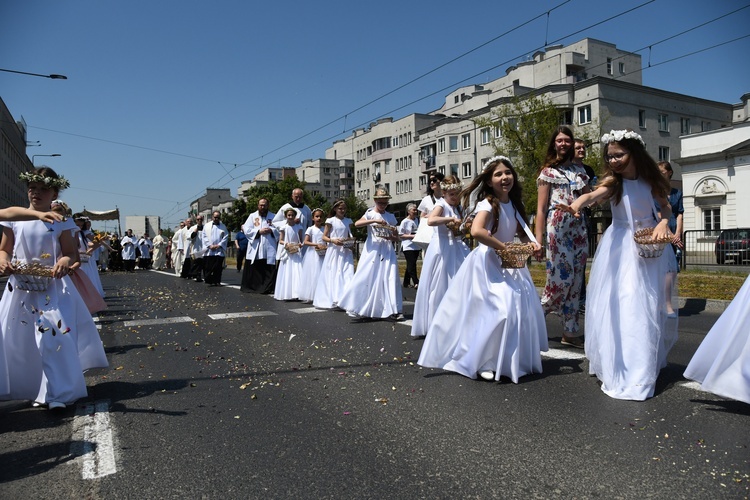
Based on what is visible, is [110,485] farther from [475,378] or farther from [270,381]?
[475,378]

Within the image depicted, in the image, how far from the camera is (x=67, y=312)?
5.29m

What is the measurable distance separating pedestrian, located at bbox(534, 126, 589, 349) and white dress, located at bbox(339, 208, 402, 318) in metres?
3.42

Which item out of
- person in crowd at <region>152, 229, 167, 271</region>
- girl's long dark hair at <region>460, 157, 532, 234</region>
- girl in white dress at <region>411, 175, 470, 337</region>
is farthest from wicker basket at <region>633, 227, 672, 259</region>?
person in crowd at <region>152, 229, 167, 271</region>

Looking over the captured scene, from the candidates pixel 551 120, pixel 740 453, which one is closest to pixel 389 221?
pixel 740 453

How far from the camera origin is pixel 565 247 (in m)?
6.80

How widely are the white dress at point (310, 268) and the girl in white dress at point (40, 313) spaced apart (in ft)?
26.3

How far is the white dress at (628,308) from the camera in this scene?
4859 mm

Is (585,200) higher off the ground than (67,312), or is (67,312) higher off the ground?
(585,200)

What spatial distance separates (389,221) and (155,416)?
638cm

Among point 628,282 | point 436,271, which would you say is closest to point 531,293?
point 628,282

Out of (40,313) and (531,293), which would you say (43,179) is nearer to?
(40,313)

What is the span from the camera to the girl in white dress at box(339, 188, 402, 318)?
9953 millimetres

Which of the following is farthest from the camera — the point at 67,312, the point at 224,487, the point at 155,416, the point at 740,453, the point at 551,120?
the point at 551,120

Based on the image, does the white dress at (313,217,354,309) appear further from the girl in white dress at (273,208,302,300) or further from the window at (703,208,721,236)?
the window at (703,208,721,236)
